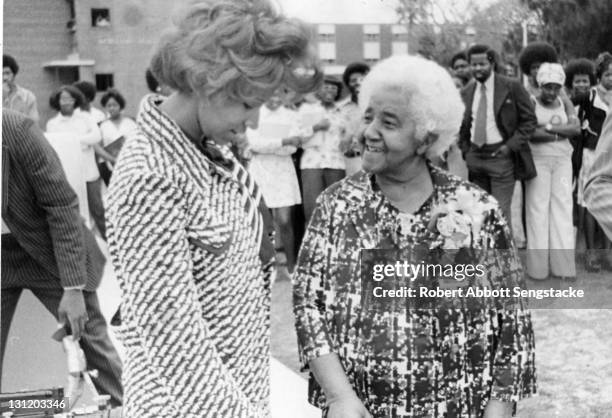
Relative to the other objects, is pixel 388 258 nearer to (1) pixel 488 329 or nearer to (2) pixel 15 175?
(1) pixel 488 329

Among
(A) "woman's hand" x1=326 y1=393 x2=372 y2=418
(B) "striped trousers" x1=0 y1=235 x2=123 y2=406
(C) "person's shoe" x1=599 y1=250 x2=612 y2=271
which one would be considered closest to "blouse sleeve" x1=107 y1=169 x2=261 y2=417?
(A) "woman's hand" x1=326 y1=393 x2=372 y2=418

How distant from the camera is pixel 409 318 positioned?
64.9 inches

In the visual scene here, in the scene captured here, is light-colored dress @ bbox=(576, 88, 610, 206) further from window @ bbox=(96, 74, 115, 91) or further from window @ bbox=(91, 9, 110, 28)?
window @ bbox=(91, 9, 110, 28)

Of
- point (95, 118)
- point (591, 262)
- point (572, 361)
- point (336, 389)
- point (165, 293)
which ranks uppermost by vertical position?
point (165, 293)

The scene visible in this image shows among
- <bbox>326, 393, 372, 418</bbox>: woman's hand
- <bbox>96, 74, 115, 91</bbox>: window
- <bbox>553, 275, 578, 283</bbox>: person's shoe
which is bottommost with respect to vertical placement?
<bbox>553, 275, 578, 283</bbox>: person's shoe

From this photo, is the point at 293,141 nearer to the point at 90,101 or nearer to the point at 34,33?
the point at 90,101

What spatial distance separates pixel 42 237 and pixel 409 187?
1.25m

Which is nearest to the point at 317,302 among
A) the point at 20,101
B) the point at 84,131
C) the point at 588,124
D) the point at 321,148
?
the point at 20,101

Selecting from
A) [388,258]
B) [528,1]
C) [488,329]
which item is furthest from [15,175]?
[528,1]

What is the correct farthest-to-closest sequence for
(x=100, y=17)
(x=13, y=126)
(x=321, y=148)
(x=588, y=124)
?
(x=321, y=148)
(x=588, y=124)
(x=100, y=17)
(x=13, y=126)

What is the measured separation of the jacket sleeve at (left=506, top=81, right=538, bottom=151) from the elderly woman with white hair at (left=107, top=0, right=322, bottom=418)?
3643 millimetres

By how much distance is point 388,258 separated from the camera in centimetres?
166

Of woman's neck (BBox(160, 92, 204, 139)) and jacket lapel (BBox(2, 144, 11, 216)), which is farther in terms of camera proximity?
jacket lapel (BBox(2, 144, 11, 216))

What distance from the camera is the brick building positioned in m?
2.54
